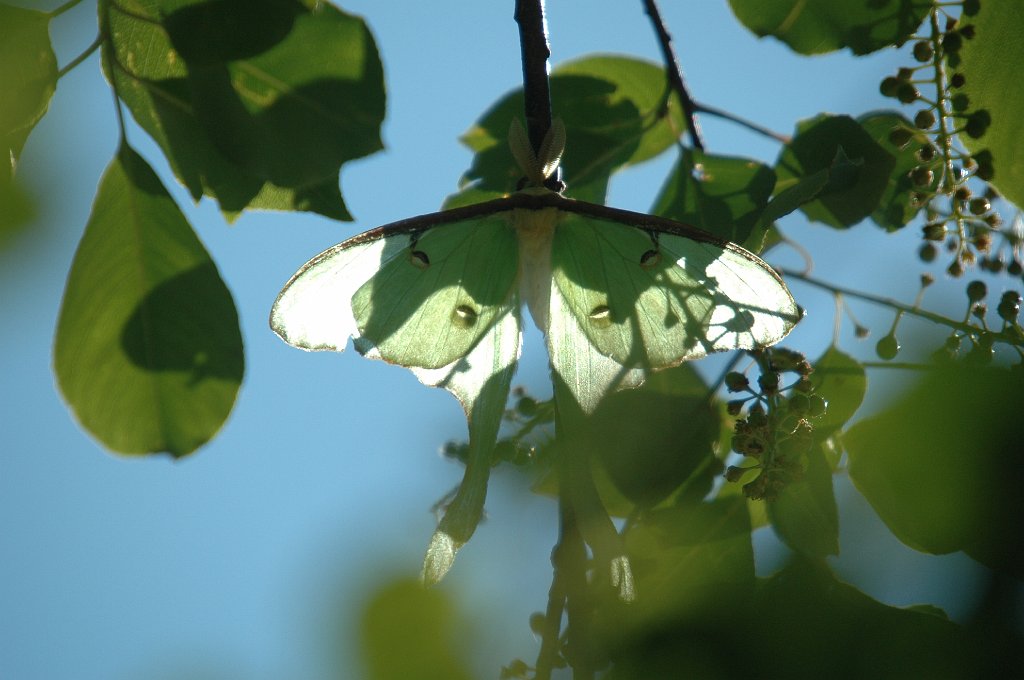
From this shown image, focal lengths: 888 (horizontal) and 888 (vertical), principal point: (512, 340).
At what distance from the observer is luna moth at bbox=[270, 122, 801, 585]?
4.46ft

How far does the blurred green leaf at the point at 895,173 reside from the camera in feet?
5.54

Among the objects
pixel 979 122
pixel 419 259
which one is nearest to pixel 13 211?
pixel 419 259

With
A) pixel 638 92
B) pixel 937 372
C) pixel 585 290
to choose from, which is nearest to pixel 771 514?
pixel 937 372

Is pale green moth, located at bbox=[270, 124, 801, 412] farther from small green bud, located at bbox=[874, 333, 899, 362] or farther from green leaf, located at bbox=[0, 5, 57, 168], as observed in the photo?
green leaf, located at bbox=[0, 5, 57, 168]

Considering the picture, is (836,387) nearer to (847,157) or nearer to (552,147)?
(847,157)

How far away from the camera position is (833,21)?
1631mm

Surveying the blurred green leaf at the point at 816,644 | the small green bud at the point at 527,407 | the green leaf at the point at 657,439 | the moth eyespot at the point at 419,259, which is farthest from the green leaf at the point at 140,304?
the blurred green leaf at the point at 816,644

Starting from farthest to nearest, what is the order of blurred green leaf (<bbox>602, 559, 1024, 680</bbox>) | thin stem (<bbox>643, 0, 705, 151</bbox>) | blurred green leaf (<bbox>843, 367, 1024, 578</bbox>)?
thin stem (<bbox>643, 0, 705, 151</bbox>) < blurred green leaf (<bbox>843, 367, 1024, 578</bbox>) < blurred green leaf (<bbox>602, 559, 1024, 680</bbox>)

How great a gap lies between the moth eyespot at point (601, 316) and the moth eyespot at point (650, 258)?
12 centimetres

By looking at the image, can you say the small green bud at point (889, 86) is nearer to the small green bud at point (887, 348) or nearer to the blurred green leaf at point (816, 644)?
the small green bud at point (887, 348)

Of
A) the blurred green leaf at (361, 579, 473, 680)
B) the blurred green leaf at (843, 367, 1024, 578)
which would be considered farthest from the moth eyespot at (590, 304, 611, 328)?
the blurred green leaf at (361, 579, 473, 680)

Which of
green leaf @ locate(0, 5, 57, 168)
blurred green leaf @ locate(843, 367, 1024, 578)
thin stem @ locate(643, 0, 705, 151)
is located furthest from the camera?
thin stem @ locate(643, 0, 705, 151)

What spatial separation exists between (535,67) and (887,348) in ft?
2.66

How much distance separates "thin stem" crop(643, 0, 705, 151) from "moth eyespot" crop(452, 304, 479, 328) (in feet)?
2.09
